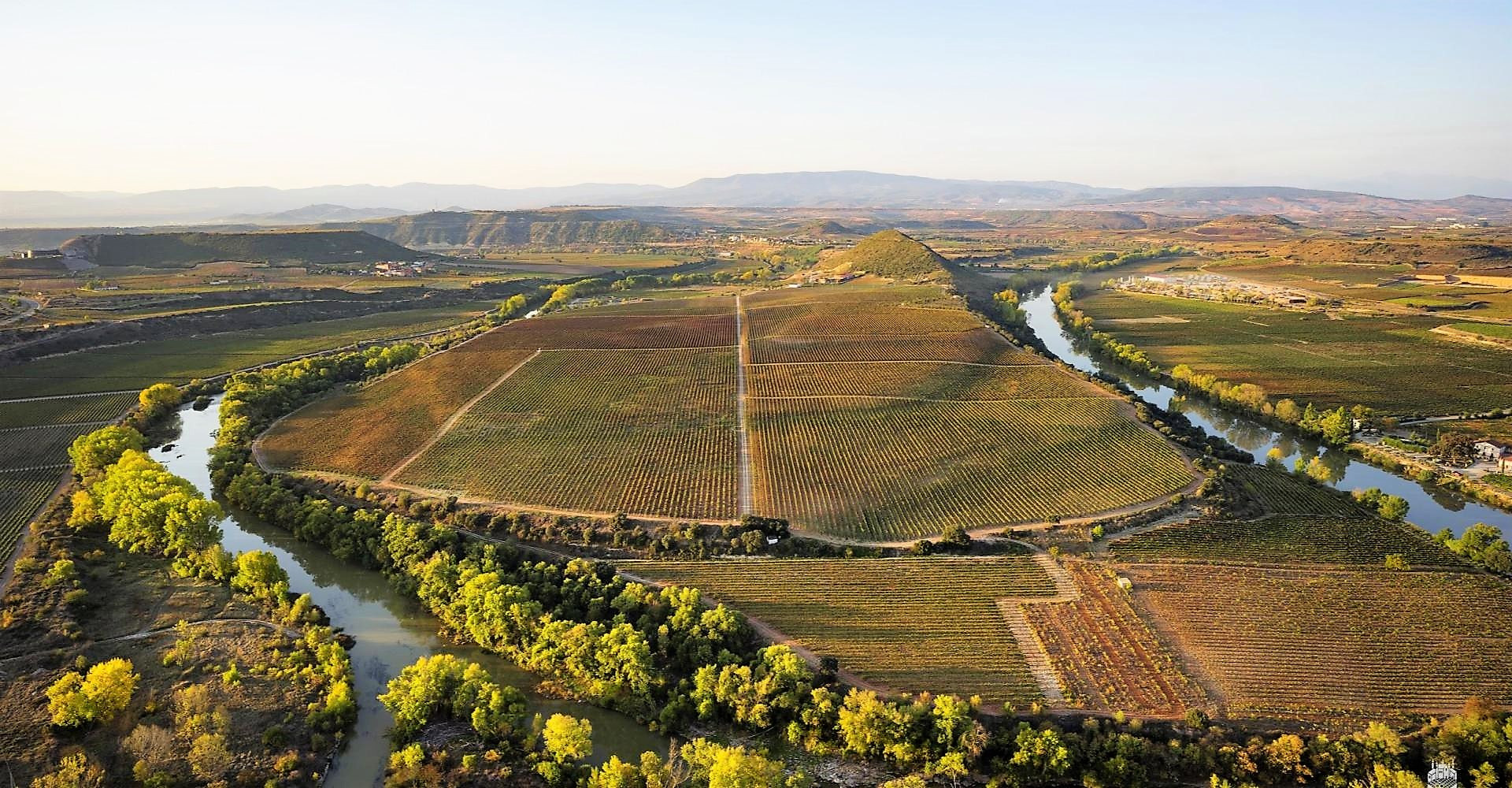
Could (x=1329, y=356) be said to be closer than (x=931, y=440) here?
No

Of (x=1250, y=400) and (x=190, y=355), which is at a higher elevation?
(x=190, y=355)

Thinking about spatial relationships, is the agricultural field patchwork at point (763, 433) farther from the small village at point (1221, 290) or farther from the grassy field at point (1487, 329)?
the small village at point (1221, 290)

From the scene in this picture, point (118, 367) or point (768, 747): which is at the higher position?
point (118, 367)

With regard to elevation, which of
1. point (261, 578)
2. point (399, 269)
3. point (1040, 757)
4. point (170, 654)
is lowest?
point (1040, 757)

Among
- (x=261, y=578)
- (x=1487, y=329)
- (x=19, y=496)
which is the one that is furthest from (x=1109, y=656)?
(x=1487, y=329)

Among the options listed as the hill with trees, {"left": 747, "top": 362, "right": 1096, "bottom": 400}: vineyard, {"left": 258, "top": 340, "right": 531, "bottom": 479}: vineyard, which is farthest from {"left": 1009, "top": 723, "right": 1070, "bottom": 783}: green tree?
the hill with trees

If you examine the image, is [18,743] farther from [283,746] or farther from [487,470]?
[487,470]

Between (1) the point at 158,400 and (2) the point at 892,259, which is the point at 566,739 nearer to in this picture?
(1) the point at 158,400

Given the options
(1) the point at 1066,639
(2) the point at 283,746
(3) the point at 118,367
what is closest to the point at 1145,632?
(1) the point at 1066,639
